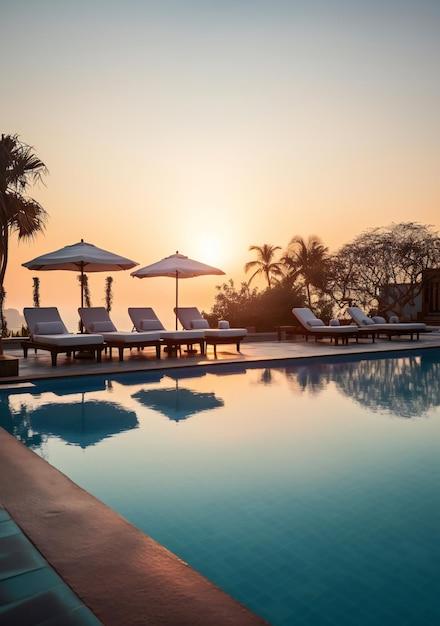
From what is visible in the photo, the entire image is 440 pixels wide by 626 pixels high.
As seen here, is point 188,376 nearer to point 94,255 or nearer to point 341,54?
point 94,255

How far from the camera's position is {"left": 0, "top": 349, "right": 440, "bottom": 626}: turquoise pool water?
199 cm

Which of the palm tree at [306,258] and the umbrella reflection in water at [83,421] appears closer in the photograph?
the umbrella reflection in water at [83,421]

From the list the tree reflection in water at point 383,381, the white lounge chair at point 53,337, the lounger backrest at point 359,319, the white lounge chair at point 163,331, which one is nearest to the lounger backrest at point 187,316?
the white lounge chair at point 163,331

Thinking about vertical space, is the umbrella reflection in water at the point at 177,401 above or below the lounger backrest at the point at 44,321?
below

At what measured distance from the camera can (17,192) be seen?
11.7 m

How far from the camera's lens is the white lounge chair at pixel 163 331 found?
34.7 feet

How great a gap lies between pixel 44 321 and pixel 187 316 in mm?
3628

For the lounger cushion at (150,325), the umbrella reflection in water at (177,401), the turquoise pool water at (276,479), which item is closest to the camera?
the turquoise pool water at (276,479)

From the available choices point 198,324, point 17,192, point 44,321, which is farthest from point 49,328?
point 17,192

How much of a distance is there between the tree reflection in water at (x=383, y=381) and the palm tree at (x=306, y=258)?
1533 cm

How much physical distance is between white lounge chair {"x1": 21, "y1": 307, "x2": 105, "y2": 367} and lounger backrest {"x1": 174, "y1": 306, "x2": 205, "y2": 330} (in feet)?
9.04

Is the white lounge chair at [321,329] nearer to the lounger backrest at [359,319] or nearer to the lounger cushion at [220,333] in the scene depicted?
the lounger backrest at [359,319]

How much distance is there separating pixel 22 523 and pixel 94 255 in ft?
29.7

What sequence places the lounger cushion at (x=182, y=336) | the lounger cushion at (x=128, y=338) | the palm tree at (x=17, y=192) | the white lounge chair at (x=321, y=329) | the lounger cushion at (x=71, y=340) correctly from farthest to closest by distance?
the white lounge chair at (x=321, y=329) < the palm tree at (x=17, y=192) < the lounger cushion at (x=182, y=336) < the lounger cushion at (x=128, y=338) < the lounger cushion at (x=71, y=340)
